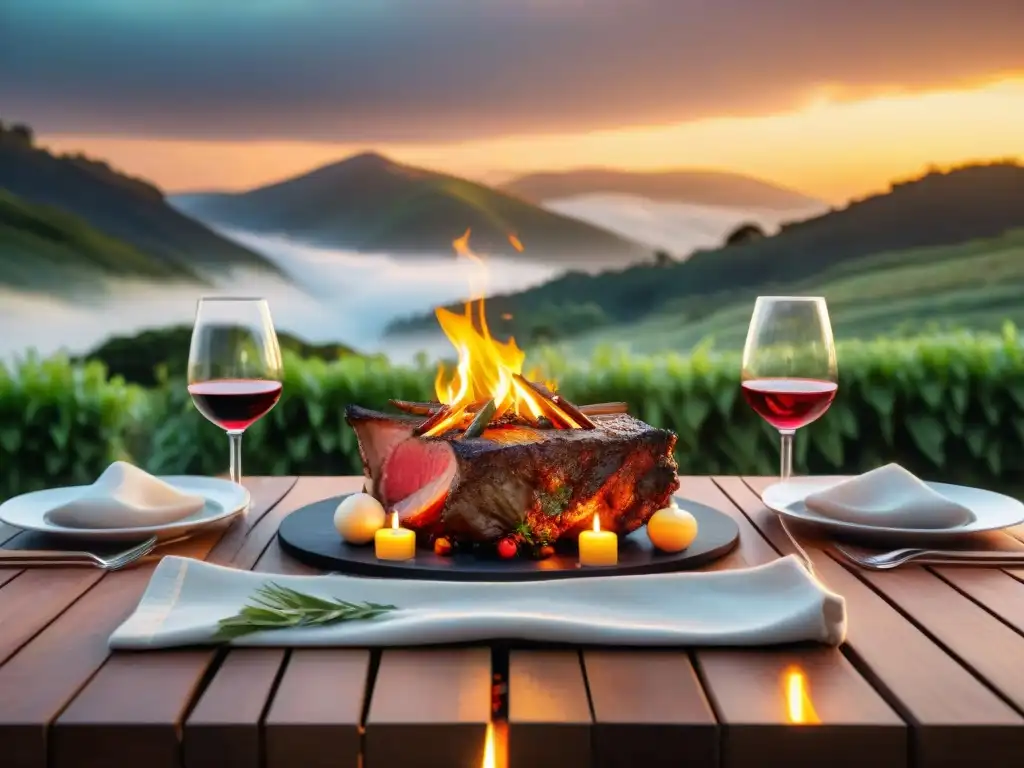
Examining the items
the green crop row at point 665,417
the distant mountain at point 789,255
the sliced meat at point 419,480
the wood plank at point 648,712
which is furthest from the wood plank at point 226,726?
the distant mountain at point 789,255

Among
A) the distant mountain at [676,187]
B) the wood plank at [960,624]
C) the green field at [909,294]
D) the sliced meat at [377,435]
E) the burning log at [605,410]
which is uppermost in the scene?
the distant mountain at [676,187]

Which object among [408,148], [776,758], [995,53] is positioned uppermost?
[995,53]

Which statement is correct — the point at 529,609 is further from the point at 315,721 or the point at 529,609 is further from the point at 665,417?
the point at 665,417

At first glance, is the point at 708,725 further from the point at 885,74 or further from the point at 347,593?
the point at 885,74

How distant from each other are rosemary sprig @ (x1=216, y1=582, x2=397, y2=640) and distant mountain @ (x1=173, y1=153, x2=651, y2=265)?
534 cm

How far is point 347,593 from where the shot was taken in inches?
55.4

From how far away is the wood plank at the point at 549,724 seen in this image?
1.05 m

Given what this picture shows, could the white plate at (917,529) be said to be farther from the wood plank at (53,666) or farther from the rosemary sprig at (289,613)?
the wood plank at (53,666)

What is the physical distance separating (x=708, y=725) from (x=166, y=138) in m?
6.15

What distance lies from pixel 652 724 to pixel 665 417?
9.73 feet

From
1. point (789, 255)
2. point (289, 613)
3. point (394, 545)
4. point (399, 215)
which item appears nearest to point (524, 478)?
point (394, 545)

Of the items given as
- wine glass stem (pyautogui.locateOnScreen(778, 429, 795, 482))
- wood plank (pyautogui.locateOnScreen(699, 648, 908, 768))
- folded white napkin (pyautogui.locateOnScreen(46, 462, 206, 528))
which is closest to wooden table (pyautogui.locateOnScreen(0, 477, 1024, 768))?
wood plank (pyautogui.locateOnScreen(699, 648, 908, 768))

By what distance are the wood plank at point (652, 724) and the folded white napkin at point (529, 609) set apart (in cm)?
11


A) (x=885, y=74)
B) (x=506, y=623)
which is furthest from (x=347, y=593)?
(x=885, y=74)
